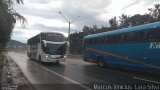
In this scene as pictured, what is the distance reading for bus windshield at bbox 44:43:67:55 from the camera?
2867 cm

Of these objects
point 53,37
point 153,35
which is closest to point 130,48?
point 153,35

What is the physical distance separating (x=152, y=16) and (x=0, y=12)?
62044 mm

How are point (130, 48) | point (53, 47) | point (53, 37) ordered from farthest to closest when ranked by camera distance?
point (53, 37), point (53, 47), point (130, 48)

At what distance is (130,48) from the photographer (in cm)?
1953

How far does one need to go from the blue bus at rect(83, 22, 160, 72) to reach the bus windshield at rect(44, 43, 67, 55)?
3.50 m

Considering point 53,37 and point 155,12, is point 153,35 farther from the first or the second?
point 155,12

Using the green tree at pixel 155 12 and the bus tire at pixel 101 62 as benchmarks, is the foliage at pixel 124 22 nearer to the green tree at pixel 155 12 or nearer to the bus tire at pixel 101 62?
the green tree at pixel 155 12

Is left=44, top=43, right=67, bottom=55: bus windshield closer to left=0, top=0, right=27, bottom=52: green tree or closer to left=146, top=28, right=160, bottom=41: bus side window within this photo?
left=146, top=28, right=160, bottom=41: bus side window

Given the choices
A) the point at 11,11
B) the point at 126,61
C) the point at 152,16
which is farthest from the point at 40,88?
the point at 152,16

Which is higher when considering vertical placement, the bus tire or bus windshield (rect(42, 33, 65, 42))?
bus windshield (rect(42, 33, 65, 42))

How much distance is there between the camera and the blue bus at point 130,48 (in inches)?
659

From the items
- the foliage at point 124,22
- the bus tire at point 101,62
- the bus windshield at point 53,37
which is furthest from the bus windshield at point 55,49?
the foliage at point 124,22

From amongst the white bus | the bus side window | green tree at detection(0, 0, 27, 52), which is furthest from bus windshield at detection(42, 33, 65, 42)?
green tree at detection(0, 0, 27, 52)

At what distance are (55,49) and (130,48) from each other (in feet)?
35.9
